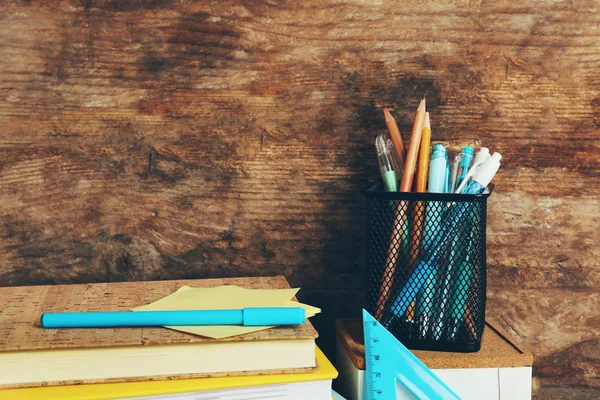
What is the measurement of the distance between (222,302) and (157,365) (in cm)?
11

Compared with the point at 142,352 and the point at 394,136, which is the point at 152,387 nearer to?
the point at 142,352

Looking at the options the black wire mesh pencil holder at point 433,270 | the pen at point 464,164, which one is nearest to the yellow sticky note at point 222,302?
the black wire mesh pencil holder at point 433,270

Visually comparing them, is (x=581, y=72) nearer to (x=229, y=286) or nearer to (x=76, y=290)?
(x=229, y=286)

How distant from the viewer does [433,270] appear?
2.08ft

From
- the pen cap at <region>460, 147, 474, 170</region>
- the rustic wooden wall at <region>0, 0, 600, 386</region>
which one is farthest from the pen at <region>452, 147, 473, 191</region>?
the rustic wooden wall at <region>0, 0, 600, 386</region>

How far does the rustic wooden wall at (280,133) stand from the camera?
754 mm

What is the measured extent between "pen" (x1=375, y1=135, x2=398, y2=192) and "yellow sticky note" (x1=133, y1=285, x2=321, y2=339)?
0.16 meters

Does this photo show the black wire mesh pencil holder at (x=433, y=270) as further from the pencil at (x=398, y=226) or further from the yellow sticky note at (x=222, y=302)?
the yellow sticky note at (x=222, y=302)

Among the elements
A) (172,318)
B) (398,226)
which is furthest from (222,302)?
(398,226)

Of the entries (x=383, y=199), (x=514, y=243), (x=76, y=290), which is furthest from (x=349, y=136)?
(x=76, y=290)

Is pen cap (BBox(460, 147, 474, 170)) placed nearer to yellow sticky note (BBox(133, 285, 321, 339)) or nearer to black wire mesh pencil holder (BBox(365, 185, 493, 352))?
black wire mesh pencil holder (BBox(365, 185, 493, 352))

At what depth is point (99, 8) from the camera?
0.75m

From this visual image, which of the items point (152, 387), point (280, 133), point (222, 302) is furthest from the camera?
point (280, 133)

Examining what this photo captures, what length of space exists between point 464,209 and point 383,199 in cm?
8
